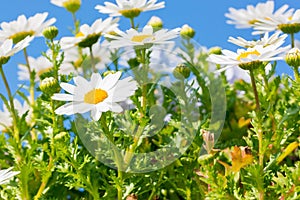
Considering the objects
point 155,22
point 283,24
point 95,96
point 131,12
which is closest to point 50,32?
point 131,12

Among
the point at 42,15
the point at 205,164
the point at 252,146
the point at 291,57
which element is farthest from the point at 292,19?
the point at 42,15

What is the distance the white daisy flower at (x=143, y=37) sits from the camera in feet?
4.73

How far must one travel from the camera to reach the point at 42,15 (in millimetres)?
1899

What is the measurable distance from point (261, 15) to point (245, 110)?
12.0 inches

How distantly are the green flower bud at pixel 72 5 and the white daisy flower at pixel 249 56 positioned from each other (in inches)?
32.4

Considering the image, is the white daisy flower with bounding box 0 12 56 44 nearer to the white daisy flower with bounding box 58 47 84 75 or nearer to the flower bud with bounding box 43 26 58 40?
the flower bud with bounding box 43 26 58 40

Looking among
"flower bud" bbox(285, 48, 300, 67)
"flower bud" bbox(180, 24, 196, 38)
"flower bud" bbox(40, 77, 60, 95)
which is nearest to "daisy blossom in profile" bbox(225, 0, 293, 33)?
"flower bud" bbox(180, 24, 196, 38)

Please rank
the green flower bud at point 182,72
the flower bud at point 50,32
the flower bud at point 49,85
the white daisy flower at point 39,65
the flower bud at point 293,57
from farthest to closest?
1. the white daisy flower at point 39,65
2. the flower bud at point 50,32
3. the green flower bud at point 182,72
4. the flower bud at point 49,85
5. the flower bud at point 293,57

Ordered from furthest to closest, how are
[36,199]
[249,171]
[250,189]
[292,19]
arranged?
1. [292,19]
2. [36,199]
3. [250,189]
4. [249,171]

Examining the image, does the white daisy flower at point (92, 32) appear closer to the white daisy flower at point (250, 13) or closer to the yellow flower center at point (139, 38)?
the yellow flower center at point (139, 38)

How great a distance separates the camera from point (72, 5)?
6.76 feet

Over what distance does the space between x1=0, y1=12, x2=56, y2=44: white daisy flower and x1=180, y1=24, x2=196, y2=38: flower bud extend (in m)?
0.38

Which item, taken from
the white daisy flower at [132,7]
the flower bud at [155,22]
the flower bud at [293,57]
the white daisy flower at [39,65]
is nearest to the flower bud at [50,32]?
the white daisy flower at [132,7]

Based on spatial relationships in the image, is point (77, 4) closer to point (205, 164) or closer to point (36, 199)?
point (36, 199)
